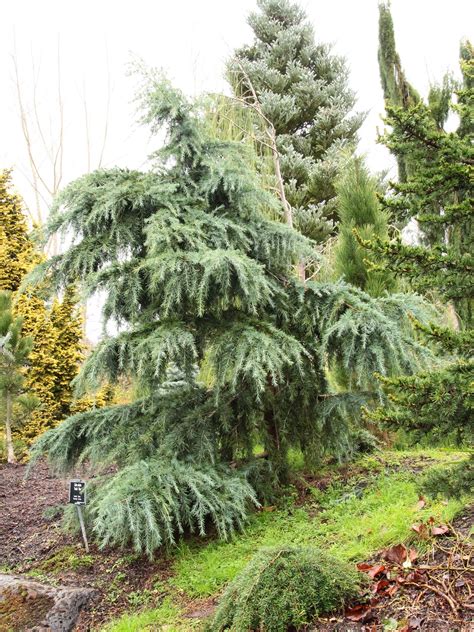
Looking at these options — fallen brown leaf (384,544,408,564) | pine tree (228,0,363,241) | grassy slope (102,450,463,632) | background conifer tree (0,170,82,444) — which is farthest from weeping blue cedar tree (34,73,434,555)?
pine tree (228,0,363,241)

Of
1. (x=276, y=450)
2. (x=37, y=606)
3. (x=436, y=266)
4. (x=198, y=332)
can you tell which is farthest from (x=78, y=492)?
(x=436, y=266)

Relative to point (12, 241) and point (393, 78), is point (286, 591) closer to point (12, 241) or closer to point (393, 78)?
point (393, 78)

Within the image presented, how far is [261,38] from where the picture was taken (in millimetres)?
14164

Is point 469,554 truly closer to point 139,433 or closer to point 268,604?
point 268,604

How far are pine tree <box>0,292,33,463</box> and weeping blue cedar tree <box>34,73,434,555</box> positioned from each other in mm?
3345

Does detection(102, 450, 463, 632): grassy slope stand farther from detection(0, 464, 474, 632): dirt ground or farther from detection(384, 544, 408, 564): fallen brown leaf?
detection(384, 544, 408, 564): fallen brown leaf

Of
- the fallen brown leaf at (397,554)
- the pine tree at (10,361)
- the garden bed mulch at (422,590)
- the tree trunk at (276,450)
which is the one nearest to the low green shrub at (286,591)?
the garden bed mulch at (422,590)

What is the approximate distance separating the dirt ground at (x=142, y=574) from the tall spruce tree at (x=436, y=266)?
0.48 metres

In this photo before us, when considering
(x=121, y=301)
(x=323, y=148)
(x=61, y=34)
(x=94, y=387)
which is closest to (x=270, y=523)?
(x=94, y=387)

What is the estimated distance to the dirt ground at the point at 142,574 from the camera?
213 centimetres

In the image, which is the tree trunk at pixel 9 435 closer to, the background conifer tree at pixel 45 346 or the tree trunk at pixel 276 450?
the background conifer tree at pixel 45 346

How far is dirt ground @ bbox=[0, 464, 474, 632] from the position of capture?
2131 millimetres

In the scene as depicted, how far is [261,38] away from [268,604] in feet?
48.5

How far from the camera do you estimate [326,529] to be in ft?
11.7
